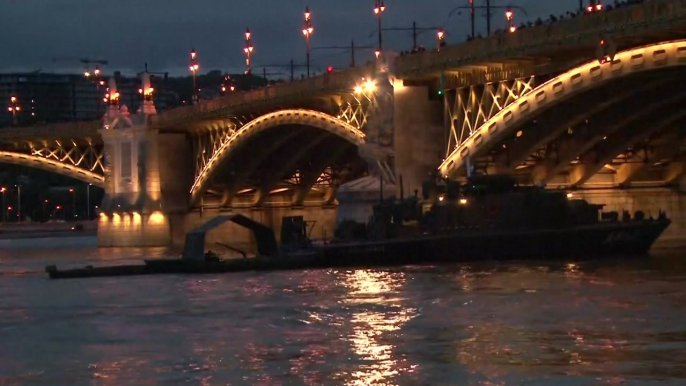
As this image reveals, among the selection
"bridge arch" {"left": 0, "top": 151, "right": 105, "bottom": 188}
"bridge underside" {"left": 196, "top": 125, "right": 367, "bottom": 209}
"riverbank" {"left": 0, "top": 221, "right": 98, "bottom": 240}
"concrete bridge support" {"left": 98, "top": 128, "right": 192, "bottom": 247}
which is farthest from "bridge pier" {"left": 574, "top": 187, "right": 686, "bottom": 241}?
"riverbank" {"left": 0, "top": 221, "right": 98, "bottom": 240}

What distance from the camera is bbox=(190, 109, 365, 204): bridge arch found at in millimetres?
73938

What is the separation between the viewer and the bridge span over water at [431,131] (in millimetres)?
55375

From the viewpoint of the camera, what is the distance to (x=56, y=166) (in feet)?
373

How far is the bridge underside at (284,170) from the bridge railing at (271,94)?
253 centimetres

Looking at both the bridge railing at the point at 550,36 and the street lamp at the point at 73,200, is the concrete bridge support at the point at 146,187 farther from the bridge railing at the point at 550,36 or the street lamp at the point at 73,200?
the street lamp at the point at 73,200

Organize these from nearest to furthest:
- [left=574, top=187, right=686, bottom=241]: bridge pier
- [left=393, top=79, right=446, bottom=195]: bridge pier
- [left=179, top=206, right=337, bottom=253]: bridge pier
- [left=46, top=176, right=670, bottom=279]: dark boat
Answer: [left=46, top=176, right=670, bottom=279]: dark boat < [left=393, top=79, right=446, bottom=195]: bridge pier < [left=574, top=187, right=686, bottom=241]: bridge pier < [left=179, top=206, right=337, bottom=253]: bridge pier

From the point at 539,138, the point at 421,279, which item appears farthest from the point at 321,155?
the point at 421,279

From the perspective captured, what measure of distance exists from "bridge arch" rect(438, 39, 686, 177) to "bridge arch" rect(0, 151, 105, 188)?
5170cm

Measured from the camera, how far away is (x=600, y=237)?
61344 millimetres

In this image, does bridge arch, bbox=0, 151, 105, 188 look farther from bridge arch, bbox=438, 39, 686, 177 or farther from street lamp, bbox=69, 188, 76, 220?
street lamp, bbox=69, 188, 76, 220

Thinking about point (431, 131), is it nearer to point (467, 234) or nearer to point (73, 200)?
point (467, 234)

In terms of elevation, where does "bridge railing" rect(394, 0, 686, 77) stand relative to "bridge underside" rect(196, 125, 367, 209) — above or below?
above

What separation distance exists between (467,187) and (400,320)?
23.8 metres

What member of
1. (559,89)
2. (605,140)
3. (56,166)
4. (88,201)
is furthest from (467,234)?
(88,201)
